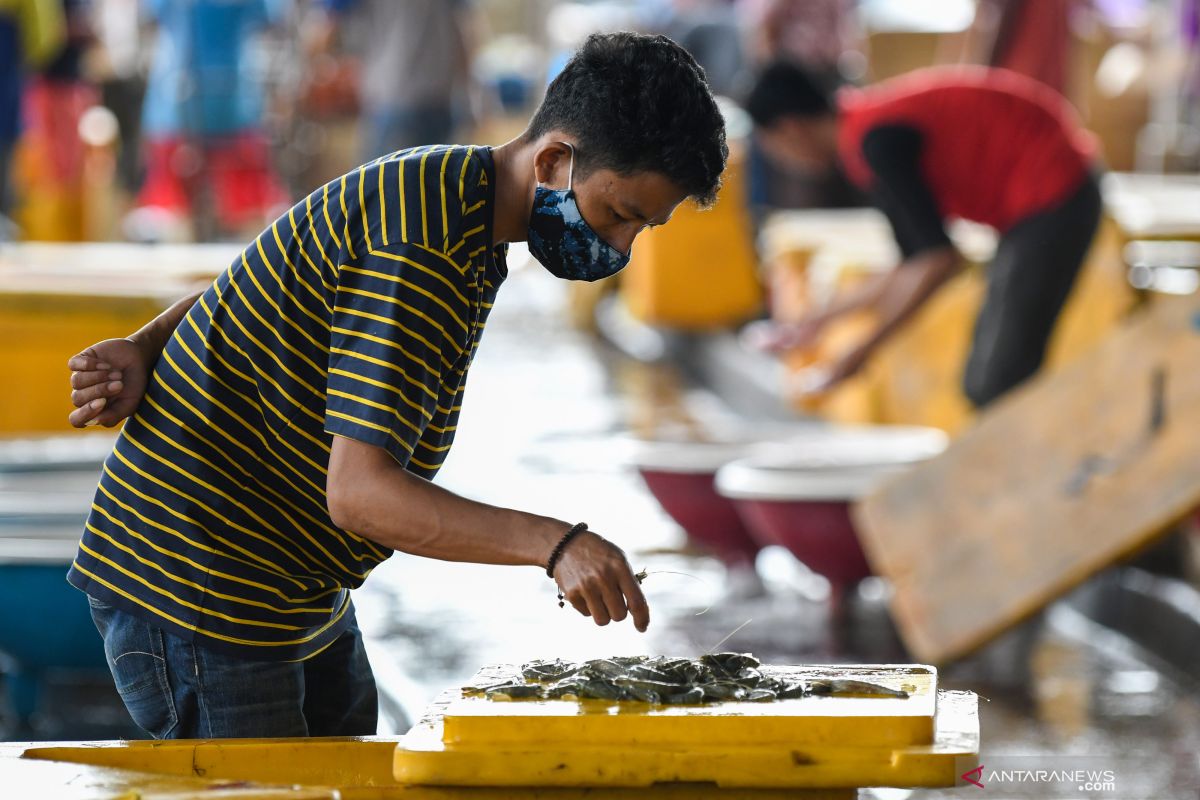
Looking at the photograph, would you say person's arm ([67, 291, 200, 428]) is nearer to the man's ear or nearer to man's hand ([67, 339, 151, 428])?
man's hand ([67, 339, 151, 428])

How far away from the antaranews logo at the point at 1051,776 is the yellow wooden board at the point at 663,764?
213 cm

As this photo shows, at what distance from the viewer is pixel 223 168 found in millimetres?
13086

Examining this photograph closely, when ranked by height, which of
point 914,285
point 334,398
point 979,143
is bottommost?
point 334,398

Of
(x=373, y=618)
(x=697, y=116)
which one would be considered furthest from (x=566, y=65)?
(x=373, y=618)

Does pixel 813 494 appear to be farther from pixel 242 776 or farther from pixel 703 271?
pixel 703 271

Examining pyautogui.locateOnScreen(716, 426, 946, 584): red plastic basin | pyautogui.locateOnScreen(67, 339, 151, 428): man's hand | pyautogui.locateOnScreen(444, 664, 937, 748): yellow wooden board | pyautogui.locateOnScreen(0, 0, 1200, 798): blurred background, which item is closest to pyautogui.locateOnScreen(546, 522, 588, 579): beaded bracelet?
pyautogui.locateOnScreen(444, 664, 937, 748): yellow wooden board

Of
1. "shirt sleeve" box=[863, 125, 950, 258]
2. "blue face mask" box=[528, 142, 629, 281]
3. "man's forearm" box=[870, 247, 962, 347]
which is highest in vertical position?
"shirt sleeve" box=[863, 125, 950, 258]

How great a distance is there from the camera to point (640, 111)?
7.54ft

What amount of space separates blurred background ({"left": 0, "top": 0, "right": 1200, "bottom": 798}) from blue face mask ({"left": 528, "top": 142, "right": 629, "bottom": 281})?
1.95 meters

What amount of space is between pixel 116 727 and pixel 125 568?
9.19 feet

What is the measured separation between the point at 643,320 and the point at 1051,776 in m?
8.67

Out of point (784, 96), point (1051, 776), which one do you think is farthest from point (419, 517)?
point (784, 96)

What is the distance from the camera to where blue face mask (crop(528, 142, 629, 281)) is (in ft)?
7.88

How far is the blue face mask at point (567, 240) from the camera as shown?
7.88 feet
